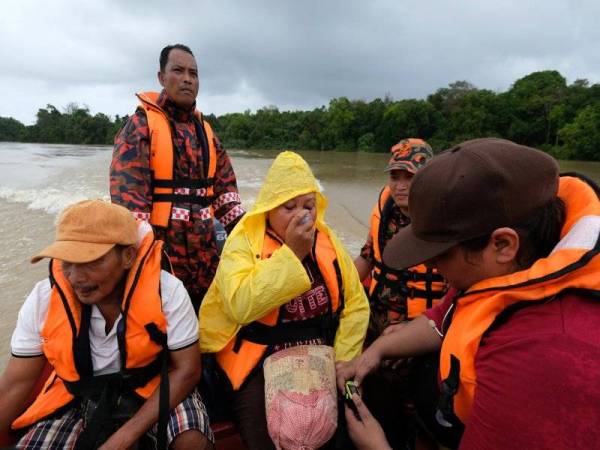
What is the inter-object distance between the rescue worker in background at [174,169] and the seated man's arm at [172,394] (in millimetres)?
908

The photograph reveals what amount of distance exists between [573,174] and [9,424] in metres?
2.27

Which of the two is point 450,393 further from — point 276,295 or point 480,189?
point 276,295

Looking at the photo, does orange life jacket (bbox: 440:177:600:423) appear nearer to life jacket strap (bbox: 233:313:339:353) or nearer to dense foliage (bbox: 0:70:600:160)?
life jacket strap (bbox: 233:313:339:353)

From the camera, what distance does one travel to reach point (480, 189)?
0.94 m

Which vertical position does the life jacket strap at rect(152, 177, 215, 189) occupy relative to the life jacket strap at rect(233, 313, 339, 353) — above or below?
above

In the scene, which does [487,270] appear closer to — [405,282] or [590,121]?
[405,282]

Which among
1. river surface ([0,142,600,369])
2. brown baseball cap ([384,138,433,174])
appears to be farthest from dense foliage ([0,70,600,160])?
brown baseball cap ([384,138,433,174])

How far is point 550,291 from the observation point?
915 mm

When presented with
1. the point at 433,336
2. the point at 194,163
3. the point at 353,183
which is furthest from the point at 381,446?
the point at 353,183

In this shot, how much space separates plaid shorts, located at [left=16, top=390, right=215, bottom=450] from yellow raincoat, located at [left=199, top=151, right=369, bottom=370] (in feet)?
0.90

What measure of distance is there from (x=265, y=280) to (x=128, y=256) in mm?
570

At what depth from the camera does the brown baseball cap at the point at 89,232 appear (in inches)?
57.9

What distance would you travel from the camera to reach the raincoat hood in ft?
6.15

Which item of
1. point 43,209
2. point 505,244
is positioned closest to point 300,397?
point 505,244
